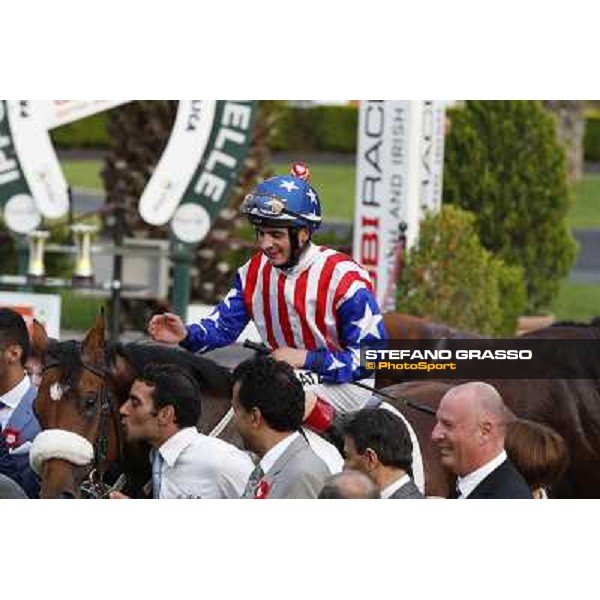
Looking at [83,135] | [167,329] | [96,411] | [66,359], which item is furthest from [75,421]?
[83,135]

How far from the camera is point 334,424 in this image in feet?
25.4

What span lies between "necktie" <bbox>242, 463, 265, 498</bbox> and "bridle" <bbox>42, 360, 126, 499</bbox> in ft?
1.54

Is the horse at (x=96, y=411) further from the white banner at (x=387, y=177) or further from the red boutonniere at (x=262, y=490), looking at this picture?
the white banner at (x=387, y=177)

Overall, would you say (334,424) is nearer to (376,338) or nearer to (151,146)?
(376,338)

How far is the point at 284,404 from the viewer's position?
7.57 m

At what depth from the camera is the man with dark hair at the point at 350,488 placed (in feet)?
23.6

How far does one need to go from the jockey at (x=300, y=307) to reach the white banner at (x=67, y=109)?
200 cm

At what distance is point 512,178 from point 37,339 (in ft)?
19.0

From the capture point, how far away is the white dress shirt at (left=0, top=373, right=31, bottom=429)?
788 centimetres

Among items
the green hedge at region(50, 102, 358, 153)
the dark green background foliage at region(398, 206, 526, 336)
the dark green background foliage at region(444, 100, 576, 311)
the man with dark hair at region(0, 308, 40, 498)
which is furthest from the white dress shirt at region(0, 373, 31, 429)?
the green hedge at region(50, 102, 358, 153)

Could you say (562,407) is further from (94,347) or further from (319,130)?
(319,130)

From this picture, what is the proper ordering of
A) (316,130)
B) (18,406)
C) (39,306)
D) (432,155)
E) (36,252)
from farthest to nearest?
1. (316,130)
2. (432,155)
3. (36,252)
4. (39,306)
5. (18,406)

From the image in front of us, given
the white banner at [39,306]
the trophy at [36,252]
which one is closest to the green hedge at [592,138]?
the trophy at [36,252]

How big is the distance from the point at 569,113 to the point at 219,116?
7.76 meters
